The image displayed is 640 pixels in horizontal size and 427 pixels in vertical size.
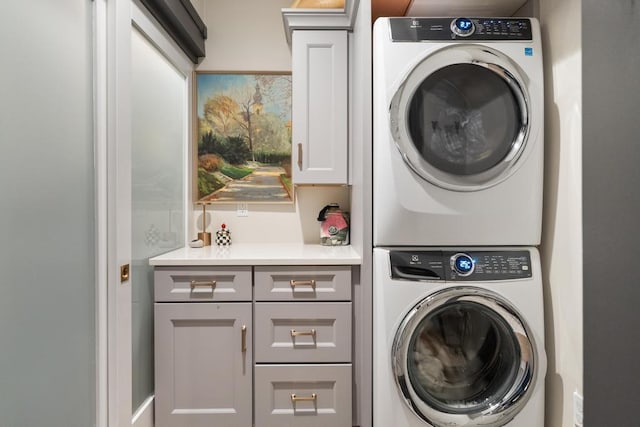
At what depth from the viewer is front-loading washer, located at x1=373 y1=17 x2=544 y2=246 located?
4.57 feet

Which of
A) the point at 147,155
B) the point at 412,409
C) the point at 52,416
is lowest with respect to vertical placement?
the point at 412,409

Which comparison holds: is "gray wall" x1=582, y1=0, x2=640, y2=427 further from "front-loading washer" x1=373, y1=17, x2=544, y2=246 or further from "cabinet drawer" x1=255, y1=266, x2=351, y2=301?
"cabinet drawer" x1=255, y1=266, x2=351, y2=301

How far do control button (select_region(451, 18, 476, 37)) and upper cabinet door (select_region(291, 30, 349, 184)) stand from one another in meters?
0.71

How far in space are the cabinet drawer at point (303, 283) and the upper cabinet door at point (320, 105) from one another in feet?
2.00

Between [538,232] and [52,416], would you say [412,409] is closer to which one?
[538,232]

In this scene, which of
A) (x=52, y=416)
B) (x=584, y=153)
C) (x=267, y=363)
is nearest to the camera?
(x=584, y=153)

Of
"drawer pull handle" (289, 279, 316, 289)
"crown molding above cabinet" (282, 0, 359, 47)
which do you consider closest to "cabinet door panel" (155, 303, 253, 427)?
"drawer pull handle" (289, 279, 316, 289)

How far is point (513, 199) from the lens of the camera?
56.1 inches

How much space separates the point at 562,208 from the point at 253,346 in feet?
4.89

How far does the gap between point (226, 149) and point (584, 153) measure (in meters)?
2.26

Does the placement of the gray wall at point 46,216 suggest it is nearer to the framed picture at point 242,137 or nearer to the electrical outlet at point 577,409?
the framed picture at point 242,137

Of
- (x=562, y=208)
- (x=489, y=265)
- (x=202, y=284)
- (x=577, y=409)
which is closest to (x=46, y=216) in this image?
(x=202, y=284)

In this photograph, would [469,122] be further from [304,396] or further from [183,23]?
[183,23]

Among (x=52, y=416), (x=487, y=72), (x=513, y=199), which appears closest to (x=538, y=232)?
(x=513, y=199)
